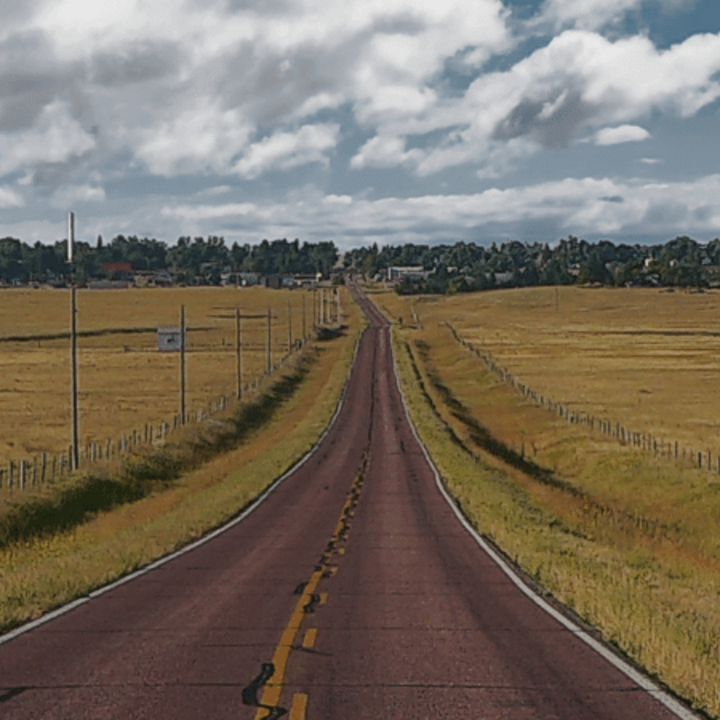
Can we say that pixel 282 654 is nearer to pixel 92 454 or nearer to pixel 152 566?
pixel 152 566

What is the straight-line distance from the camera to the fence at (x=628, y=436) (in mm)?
43406

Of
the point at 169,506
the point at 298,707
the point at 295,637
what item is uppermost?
the point at 298,707

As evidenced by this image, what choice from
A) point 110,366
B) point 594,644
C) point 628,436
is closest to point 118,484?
point 594,644

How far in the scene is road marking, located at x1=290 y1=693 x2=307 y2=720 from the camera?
9422mm

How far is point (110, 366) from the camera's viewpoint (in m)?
101

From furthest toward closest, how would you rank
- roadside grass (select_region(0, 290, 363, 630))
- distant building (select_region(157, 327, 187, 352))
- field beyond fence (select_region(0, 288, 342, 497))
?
distant building (select_region(157, 327, 187, 352)) < field beyond fence (select_region(0, 288, 342, 497)) < roadside grass (select_region(0, 290, 363, 630))

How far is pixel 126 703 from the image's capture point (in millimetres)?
9812

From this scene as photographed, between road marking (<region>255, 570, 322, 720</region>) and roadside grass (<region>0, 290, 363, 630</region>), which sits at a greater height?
road marking (<region>255, 570, 322, 720</region>)

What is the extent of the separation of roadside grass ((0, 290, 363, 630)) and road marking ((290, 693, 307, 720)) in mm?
5612

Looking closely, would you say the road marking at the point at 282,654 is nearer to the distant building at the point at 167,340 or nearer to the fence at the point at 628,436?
the fence at the point at 628,436

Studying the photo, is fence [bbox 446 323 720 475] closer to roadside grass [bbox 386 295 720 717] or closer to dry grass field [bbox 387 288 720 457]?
roadside grass [bbox 386 295 720 717]

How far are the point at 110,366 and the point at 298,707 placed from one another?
94574mm

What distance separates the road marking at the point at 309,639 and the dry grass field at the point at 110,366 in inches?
1309

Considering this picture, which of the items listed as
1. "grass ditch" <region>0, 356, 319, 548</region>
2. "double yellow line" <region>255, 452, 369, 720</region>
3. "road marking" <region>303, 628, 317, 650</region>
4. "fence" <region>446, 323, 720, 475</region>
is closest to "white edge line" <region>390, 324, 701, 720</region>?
"double yellow line" <region>255, 452, 369, 720</region>
